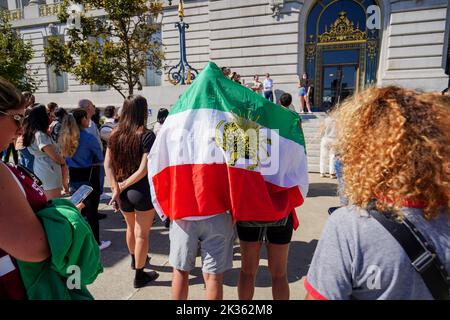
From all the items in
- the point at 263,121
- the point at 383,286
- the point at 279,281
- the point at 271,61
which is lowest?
the point at 279,281

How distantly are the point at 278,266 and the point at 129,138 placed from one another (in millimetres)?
1958

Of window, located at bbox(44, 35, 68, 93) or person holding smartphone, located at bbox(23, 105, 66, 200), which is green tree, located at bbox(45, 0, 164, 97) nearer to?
person holding smartphone, located at bbox(23, 105, 66, 200)

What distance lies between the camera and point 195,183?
222cm

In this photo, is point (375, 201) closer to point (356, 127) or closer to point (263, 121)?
point (356, 127)

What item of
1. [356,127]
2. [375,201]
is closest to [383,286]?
[375,201]

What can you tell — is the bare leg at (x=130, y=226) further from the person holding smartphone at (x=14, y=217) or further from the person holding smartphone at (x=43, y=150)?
the person holding smartphone at (x=14, y=217)

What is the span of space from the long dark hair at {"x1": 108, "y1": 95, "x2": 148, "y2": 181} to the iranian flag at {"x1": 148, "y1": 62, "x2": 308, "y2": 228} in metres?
0.86

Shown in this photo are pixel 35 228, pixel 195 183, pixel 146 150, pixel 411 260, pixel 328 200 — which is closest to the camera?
pixel 411 260

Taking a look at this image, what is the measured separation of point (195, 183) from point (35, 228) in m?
1.14

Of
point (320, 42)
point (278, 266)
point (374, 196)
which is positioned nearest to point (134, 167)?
point (278, 266)

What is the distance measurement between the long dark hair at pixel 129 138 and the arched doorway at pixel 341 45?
15048 millimetres

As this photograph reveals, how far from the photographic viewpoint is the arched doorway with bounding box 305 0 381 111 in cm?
1644

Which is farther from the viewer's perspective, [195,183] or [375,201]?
Result: [195,183]
